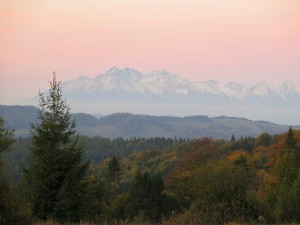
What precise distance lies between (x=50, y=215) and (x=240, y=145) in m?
129

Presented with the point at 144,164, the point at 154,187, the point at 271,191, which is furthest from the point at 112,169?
the point at 144,164

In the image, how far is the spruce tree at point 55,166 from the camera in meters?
23.6

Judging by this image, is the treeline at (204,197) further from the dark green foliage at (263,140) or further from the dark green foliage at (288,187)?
the dark green foliage at (263,140)

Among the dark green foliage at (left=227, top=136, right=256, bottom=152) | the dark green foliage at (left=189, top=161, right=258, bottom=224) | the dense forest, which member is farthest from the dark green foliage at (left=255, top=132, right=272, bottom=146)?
the dark green foliage at (left=189, top=161, right=258, bottom=224)

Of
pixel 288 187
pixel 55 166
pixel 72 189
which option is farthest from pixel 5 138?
pixel 288 187

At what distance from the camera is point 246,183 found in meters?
17.8

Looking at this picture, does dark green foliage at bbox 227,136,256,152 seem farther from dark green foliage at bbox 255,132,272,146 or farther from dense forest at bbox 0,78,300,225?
dense forest at bbox 0,78,300,225

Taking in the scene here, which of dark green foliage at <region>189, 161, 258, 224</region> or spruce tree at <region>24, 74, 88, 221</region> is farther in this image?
spruce tree at <region>24, 74, 88, 221</region>

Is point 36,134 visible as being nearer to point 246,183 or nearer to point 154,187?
point 246,183

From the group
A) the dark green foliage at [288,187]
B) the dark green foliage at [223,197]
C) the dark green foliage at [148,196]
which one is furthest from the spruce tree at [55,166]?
the dark green foliage at [148,196]

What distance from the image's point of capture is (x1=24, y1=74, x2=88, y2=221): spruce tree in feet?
77.5

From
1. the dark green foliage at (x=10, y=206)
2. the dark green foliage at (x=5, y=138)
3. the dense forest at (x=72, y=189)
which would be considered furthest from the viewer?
the dark green foliage at (x=5, y=138)

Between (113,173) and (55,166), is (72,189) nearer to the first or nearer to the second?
(55,166)

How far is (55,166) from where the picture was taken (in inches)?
968
